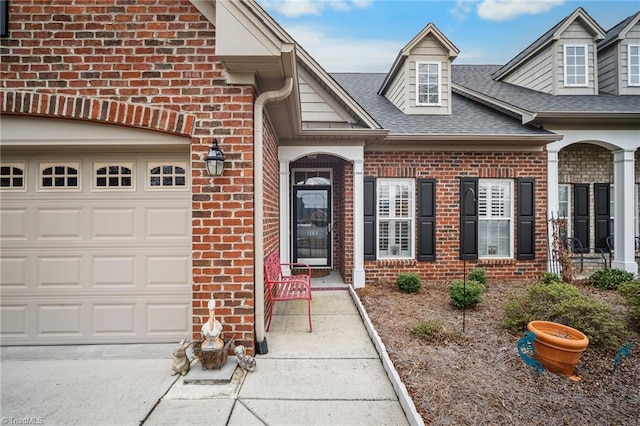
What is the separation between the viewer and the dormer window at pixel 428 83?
764 cm

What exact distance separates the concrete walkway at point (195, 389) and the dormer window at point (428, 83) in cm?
630

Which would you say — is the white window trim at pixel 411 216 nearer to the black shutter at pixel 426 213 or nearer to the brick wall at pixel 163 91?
the black shutter at pixel 426 213

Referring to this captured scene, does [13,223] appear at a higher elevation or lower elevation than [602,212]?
lower

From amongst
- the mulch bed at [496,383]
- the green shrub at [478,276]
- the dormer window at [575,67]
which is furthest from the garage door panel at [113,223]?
Result: the dormer window at [575,67]

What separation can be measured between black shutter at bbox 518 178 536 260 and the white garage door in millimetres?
6676

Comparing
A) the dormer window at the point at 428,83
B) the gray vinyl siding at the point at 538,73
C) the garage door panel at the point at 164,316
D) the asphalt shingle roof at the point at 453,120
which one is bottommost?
the garage door panel at the point at 164,316

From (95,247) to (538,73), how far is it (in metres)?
10.5

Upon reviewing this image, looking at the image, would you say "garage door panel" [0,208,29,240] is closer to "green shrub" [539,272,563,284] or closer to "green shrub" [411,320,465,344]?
"green shrub" [411,320,465,344]

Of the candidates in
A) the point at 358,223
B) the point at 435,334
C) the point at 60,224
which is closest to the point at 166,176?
the point at 60,224

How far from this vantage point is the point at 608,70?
797cm

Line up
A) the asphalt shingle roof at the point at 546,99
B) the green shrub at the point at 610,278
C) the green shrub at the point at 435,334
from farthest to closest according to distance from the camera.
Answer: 1. the asphalt shingle roof at the point at 546,99
2. the green shrub at the point at 610,278
3. the green shrub at the point at 435,334

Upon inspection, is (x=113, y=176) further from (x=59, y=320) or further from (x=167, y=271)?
(x=59, y=320)

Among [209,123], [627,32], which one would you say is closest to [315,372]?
[209,123]

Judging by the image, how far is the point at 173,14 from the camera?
309cm
